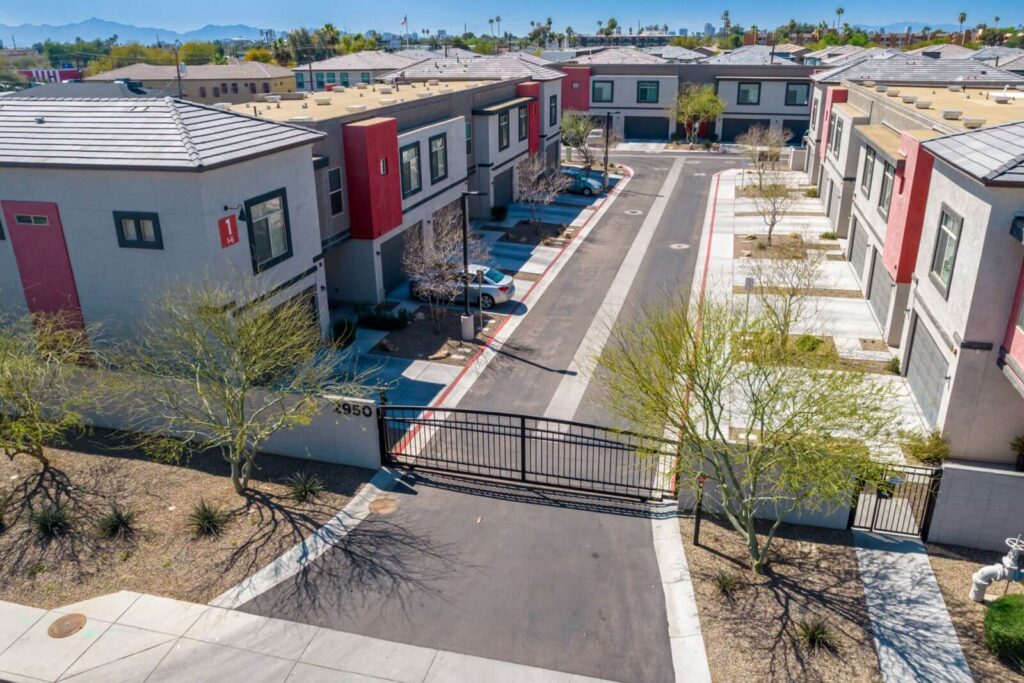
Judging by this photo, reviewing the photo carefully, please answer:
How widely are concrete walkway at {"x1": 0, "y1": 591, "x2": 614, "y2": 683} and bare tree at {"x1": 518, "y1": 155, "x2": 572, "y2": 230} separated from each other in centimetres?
2959

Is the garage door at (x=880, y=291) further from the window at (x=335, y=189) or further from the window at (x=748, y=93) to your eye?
the window at (x=748, y=93)

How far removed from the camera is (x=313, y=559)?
48.3 ft

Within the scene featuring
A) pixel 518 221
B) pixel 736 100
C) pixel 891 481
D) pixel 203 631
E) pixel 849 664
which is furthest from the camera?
pixel 736 100

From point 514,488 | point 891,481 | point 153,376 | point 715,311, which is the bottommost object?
point 514,488

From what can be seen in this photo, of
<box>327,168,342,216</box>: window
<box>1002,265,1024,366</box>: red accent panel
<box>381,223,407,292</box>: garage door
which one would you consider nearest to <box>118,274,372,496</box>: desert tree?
Answer: <box>327,168,342,216</box>: window

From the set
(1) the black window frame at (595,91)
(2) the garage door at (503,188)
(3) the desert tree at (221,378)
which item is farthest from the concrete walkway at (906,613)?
(1) the black window frame at (595,91)

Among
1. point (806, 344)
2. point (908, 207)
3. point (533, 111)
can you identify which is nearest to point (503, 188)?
point (533, 111)

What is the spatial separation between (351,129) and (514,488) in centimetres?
1544

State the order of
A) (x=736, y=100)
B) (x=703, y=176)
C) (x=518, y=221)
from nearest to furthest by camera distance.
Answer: (x=518, y=221) < (x=703, y=176) < (x=736, y=100)

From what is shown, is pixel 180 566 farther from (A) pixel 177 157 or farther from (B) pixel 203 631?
(A) pixel 177 157

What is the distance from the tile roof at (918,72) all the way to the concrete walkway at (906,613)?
38.8 m

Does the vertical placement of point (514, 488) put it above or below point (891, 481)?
below

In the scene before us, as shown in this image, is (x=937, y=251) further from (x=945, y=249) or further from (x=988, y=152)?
(x=988, y=152)

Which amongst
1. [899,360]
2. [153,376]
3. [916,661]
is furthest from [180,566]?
[899,360]
